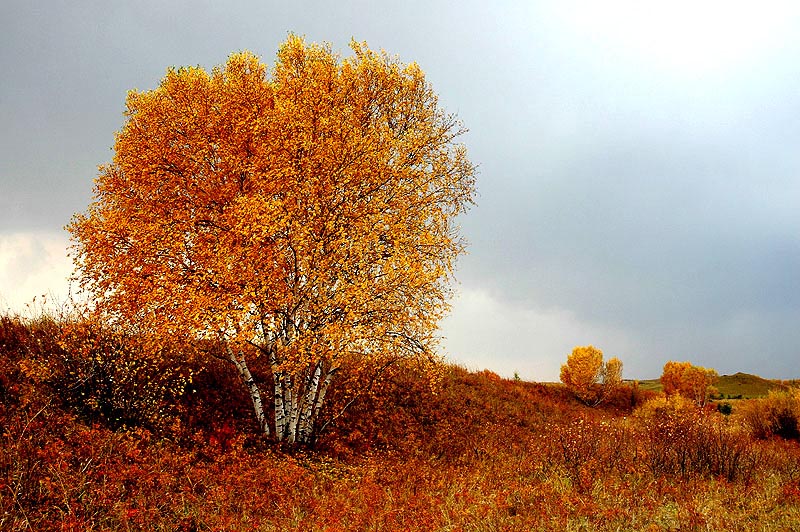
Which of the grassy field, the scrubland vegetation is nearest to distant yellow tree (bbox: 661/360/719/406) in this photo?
the grassy field

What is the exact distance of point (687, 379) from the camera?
60188 mm

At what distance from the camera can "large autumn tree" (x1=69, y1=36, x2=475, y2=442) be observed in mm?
13953

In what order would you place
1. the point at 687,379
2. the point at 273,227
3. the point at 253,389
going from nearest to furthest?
the point at 273,227, the point at 253,389, the point at 687,379

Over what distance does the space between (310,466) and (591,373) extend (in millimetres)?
34723

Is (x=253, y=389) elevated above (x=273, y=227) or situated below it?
below

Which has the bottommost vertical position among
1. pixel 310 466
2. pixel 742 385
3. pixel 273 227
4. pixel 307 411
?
pixel 310 466

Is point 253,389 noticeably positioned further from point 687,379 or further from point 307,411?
point 687,379

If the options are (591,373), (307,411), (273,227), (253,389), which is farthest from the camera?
(591,373)

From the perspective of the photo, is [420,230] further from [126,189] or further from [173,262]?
→ [126,189]

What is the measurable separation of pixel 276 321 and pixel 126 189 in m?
7.03

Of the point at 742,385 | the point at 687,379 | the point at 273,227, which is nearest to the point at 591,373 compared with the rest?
the point at 687,379

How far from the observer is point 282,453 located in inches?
584

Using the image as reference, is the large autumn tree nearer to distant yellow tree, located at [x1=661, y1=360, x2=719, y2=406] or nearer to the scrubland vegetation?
the scrubland vegetation

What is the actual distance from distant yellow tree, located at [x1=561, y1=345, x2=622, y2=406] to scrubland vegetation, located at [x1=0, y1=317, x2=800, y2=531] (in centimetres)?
2151
